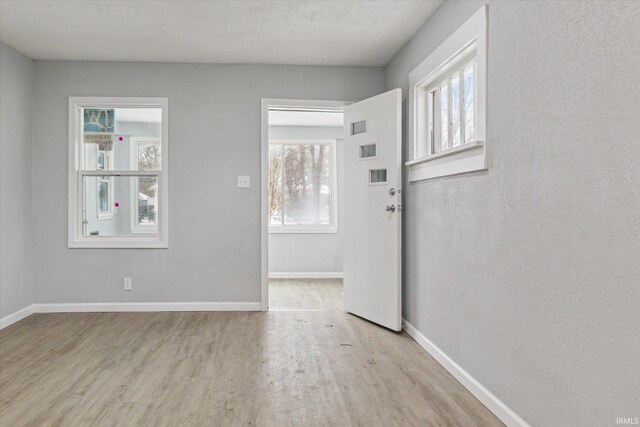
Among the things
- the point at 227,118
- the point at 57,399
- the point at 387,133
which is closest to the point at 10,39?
the point at 227,118

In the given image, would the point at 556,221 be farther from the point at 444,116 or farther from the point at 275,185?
the point at 275,185

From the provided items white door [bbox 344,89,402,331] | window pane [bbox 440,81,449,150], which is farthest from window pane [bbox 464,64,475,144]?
white door [bbox 344,89,402,331]

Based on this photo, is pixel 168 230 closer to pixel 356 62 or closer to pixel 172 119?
pixel 172 119

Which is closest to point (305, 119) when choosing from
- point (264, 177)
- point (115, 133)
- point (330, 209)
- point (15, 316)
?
point (330, 209)

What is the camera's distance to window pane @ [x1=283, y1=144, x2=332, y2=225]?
6.57 metres

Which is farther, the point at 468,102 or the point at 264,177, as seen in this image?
the point at 264,177

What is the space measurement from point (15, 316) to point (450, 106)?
410cm

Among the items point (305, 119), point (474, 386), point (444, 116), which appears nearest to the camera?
point (474, 386)

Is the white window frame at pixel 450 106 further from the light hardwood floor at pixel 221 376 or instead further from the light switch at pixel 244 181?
the light switch at pixel 244 181

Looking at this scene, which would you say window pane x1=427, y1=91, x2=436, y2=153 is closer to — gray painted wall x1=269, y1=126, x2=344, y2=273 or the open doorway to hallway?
the open doorway to hallway

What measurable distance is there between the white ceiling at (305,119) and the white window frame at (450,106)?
243 centimetres

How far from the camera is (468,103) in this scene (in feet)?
8.98

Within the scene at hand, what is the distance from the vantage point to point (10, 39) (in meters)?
3.57

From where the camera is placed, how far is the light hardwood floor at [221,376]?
6.96 feet
